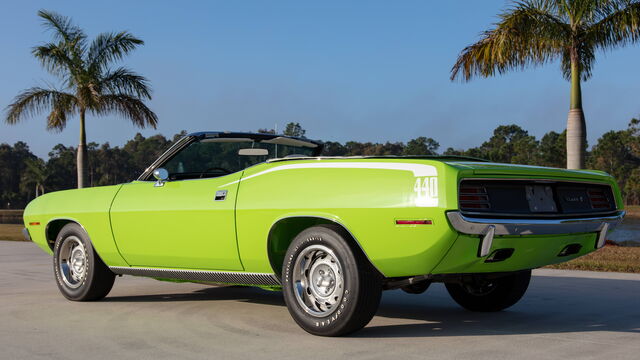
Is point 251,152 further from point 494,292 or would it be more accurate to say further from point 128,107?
point 128,107

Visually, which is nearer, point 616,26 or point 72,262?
point 72,262

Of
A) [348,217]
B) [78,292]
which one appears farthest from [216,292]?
[348,217]

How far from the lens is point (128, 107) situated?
22109mm

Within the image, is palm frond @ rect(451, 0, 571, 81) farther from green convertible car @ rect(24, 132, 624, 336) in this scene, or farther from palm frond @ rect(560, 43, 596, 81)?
green convertible car @ rect(24, 132, 624, 336)

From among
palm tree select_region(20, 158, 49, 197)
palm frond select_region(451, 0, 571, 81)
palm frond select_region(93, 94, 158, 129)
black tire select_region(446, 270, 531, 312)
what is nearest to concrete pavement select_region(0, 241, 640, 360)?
black tire select_region(446, 270, 531, 312)

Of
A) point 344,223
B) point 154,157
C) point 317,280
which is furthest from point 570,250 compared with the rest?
point 154,157

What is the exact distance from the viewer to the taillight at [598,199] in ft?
18.5

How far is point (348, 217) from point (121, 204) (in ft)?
8.70

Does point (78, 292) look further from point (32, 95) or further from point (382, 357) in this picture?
point (32, 95)

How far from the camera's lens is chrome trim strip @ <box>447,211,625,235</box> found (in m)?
4.52

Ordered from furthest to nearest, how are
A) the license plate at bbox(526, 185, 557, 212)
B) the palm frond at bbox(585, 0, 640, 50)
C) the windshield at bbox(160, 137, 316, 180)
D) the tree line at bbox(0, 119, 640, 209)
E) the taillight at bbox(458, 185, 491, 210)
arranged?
the tree line at bbox(0, 119, 640, 209)
the palm frond at bbox(585, 0, 640, 50)
the windshield at bbox(160, 137, 316, 180)
the license plate at bbox(526, 185, 557, 212)
the taillight at bbox(458, 185, 491, 210)

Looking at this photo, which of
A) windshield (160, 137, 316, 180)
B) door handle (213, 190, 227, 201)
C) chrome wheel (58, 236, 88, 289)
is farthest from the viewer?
chrome wheel (58, 236, 88, 289)

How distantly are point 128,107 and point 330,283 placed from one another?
18.1 metres

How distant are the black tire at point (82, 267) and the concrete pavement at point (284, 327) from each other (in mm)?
156
